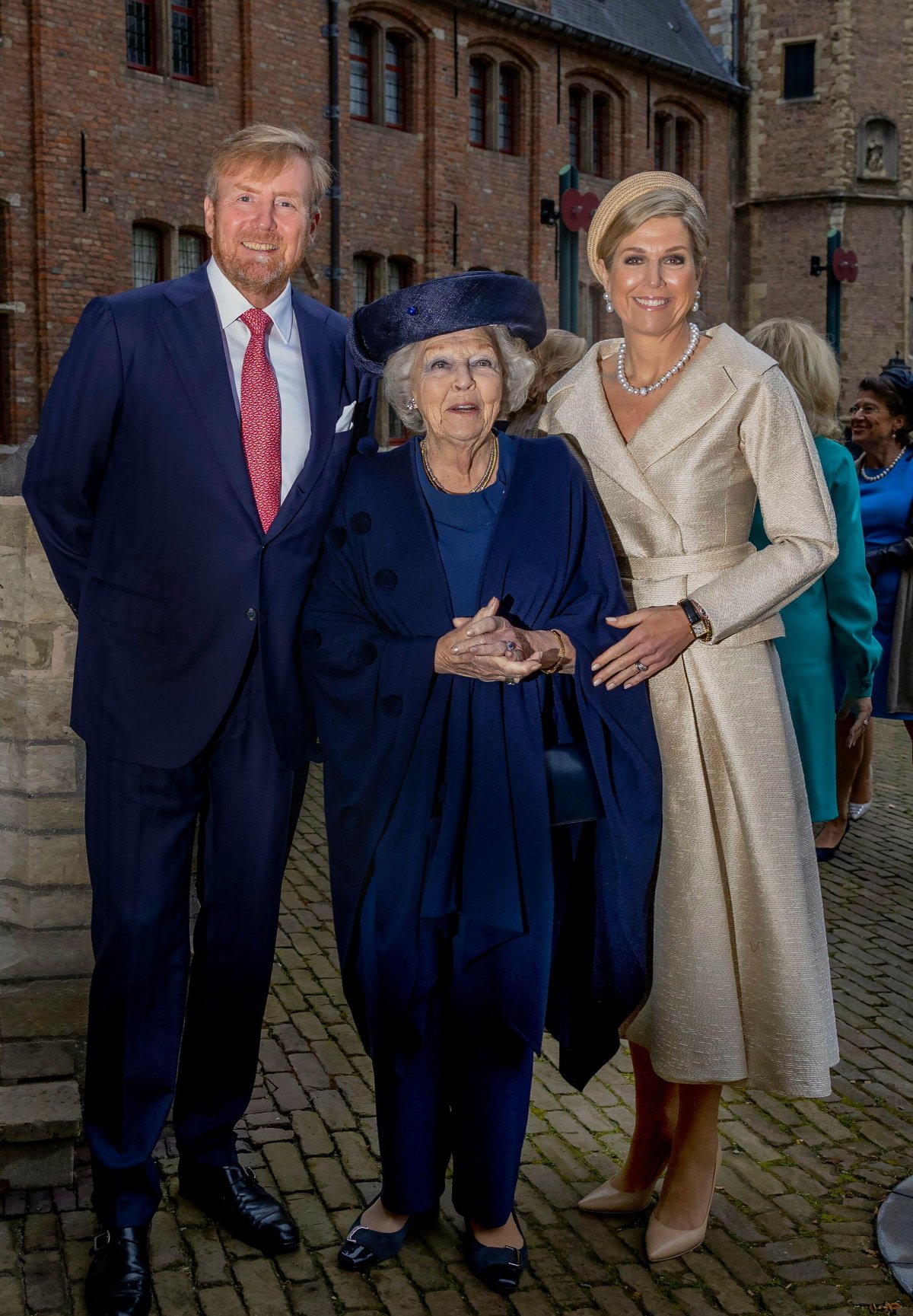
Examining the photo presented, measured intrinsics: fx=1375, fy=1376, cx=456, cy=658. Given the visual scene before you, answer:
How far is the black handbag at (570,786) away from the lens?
2891 mm

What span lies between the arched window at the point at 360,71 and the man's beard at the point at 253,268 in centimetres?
1977

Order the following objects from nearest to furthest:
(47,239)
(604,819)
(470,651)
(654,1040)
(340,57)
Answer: (470,651) < (604,819) < (654,1040) < (47,239) < (340,57)

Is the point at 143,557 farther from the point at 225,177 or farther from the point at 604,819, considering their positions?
the point at 604,819

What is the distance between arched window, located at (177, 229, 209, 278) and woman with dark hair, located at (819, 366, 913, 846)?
13.8 m

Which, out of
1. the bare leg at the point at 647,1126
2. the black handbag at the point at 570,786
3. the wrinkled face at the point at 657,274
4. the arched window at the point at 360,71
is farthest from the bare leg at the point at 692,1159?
the arched window at the point at 360,71

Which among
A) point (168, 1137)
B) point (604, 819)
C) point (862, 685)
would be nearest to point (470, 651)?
point (604, 819)

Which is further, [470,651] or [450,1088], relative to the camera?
[450,1088]

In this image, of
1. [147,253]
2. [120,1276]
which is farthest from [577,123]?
[120,1276]

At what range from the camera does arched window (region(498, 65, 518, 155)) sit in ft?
78.3

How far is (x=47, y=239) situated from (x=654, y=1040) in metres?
16.4

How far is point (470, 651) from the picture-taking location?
2.73 metres

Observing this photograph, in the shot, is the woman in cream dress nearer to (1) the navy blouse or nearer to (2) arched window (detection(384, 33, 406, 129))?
(1) the navy blouse

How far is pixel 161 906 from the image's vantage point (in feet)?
10.0

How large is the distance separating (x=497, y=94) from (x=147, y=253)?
317 inches
